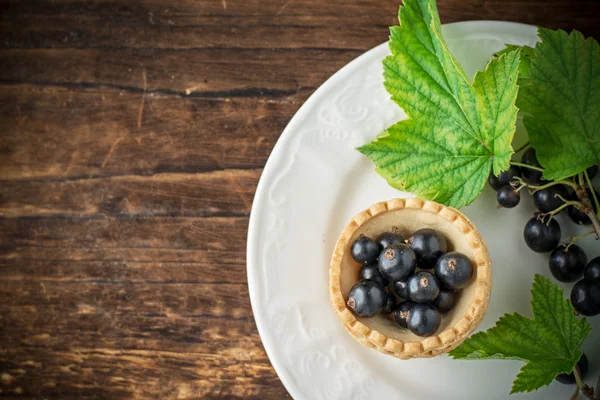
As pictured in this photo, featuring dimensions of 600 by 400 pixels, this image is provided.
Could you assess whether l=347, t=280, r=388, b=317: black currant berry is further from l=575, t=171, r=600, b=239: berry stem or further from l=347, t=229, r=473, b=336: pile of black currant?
l=575, t=171, r=600, b=239: berry stem

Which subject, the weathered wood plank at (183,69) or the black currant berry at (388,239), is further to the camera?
the weathered wood plank at (183,69)

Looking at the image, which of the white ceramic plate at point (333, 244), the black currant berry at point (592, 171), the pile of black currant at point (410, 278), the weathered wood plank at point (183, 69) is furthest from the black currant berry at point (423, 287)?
the weathered wood plank at point (183, 69)

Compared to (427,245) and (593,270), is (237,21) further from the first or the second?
(593,270)

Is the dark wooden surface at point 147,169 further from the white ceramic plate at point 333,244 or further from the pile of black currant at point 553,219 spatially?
the pile of black currant at point 553,219

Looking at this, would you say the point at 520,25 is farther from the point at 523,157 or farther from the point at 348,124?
the point at 348,124

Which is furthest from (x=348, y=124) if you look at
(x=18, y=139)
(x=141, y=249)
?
(x=18, y=139)

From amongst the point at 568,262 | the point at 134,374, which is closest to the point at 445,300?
the point at 568,262

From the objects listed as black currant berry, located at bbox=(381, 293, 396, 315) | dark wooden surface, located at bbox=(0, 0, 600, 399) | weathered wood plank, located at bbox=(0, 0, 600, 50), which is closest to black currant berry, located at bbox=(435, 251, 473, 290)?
black currant berry, located at bbox=(381, 293, 396, 315)
